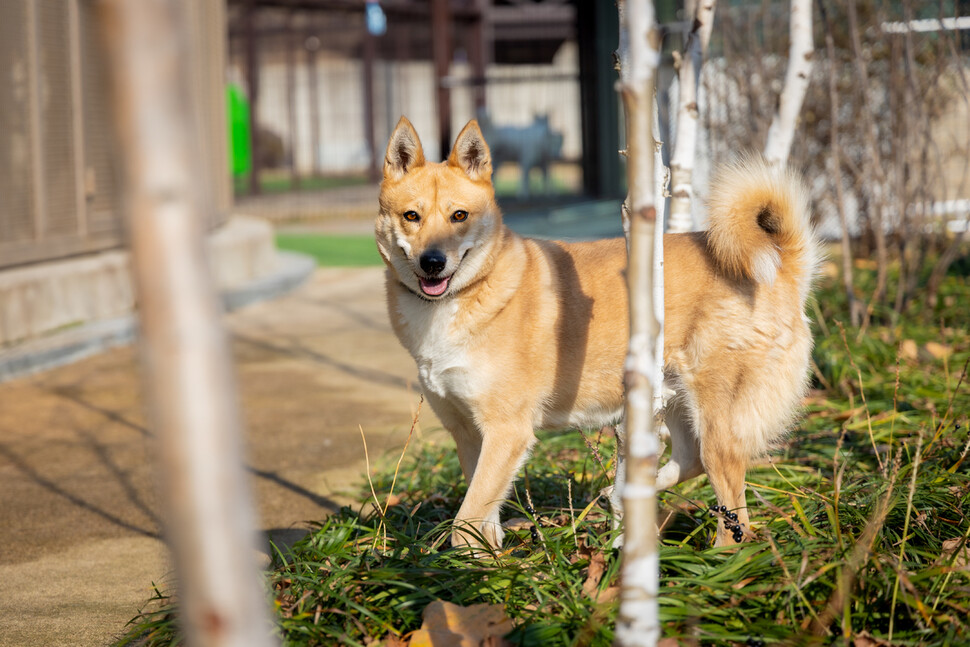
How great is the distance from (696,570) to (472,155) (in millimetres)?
1780

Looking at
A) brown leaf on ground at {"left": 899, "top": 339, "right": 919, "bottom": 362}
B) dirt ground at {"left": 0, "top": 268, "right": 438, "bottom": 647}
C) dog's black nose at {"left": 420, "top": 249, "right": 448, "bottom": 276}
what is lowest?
dirt ground at {"left": 0, "top": 268, "right": 438, "bottom": 647}

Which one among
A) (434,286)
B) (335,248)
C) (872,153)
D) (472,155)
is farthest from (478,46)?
(434,286)

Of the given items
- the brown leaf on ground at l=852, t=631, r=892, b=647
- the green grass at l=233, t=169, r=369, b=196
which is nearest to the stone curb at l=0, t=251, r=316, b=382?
the brown leaf on ground at l=852, t=631, r=892, b=647

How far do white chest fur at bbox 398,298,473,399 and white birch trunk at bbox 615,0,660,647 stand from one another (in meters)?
1.37

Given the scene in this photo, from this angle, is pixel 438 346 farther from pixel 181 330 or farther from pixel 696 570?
pixel 181 330

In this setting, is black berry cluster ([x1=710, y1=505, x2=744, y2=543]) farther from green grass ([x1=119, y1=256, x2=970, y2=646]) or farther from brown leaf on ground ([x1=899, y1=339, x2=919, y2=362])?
brown leaf on ground ([x1=899, y1=339, x2=919, y2=362])

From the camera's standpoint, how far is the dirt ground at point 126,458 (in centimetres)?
290

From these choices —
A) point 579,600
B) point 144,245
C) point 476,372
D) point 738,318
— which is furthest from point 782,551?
point 144,245

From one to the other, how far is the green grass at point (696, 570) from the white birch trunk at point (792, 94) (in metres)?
1.70

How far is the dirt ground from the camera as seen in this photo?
290cm

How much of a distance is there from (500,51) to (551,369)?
20.6 metres

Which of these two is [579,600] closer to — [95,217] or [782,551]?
[782,551]

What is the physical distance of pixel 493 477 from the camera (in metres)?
2.91

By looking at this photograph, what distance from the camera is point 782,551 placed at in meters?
2.36
